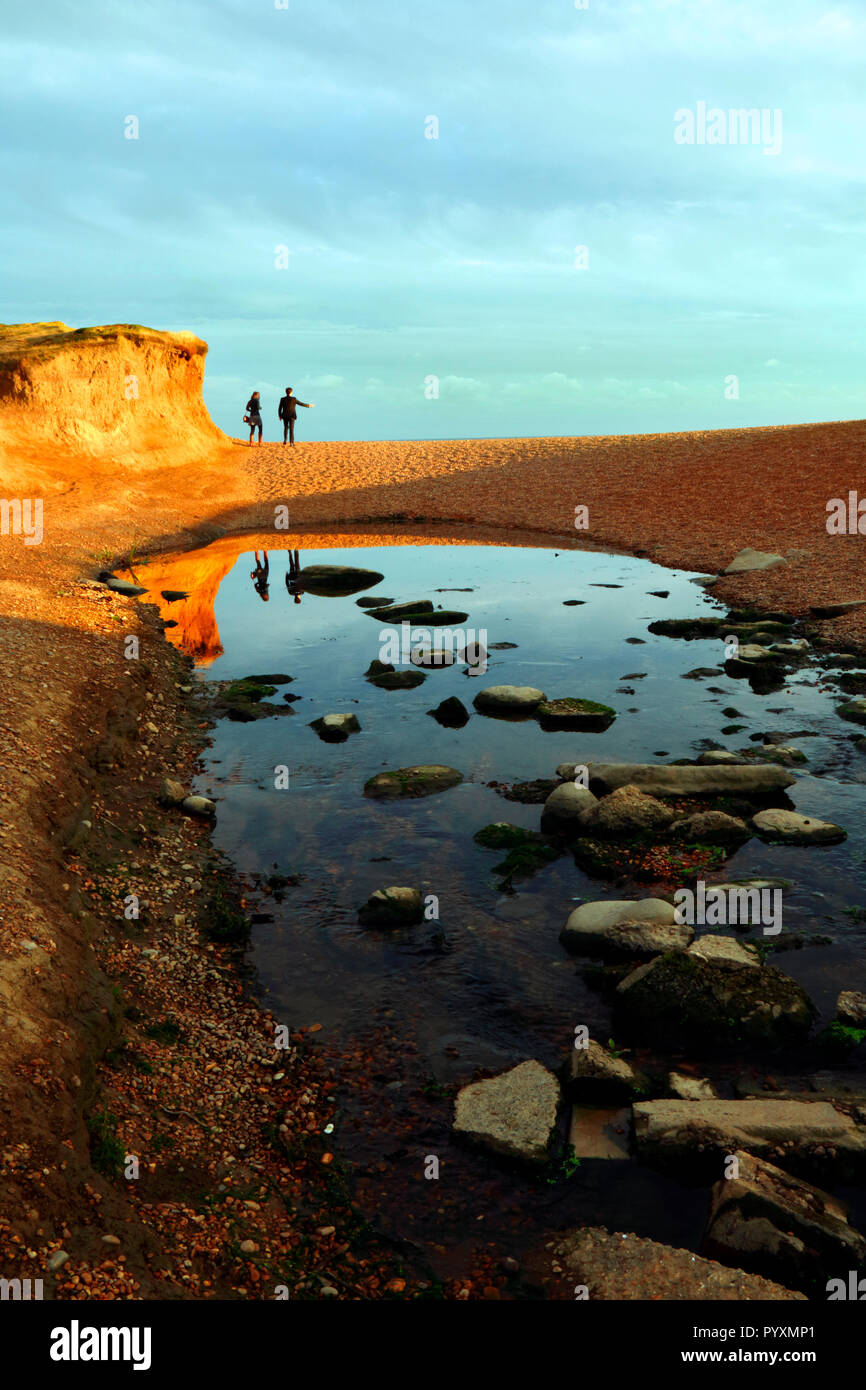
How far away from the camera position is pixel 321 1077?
23.7ft

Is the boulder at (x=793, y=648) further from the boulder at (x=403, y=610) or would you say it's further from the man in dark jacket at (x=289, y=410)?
the man in dark jacket at (x=289, y=410)

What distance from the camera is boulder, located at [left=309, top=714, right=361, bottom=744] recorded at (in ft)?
47.6

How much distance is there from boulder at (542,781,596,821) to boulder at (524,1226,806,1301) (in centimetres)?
575

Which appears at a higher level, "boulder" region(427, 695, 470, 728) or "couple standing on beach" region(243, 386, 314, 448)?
"couple standing on beach" region(243, 386, 314, 448)

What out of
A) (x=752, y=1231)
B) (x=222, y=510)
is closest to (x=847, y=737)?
(x=752, y=1231)

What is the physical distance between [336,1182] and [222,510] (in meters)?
32.7

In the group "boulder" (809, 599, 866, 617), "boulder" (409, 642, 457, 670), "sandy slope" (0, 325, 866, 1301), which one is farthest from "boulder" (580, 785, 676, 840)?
"boulder" (809, 599, 866, 617)

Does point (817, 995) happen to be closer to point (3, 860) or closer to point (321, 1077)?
point (321, 1077)

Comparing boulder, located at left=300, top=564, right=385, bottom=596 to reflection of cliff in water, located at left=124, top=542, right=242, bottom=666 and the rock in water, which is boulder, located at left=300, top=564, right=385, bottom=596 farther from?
the rock in water

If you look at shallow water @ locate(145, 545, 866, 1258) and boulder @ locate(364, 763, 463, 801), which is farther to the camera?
boulder @ locate(364, 763, 463, 801)

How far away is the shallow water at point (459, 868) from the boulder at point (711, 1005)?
0.28 meters

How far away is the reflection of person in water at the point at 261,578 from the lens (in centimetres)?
2558

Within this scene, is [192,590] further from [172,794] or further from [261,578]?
[172,794]
